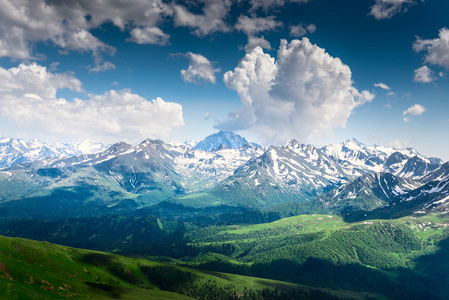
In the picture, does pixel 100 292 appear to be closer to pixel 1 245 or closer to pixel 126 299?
pixel 126 299

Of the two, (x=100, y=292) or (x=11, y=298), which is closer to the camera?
(x=11, y=298)

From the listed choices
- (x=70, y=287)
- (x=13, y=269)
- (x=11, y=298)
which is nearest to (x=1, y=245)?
(x=13, y=269)

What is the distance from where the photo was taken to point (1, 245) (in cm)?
19550

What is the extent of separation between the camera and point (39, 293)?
14162 centimetres

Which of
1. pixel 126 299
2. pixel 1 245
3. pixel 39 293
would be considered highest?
pixel 1 245

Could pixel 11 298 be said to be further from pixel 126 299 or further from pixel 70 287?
pixel 126 299

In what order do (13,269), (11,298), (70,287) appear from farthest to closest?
(70,287) → (13,269) → (11,298)

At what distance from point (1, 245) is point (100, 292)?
76290mm

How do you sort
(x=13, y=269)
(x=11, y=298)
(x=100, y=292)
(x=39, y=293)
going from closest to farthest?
(x=11, y=298) → (x=39, y=293) → (x=13, y=269) → (x=100, y=292)

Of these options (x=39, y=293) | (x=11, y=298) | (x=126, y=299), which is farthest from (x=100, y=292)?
(x=11, y=298)

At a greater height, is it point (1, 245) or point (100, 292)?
point (1, 245)

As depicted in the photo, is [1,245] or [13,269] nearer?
[13,269]

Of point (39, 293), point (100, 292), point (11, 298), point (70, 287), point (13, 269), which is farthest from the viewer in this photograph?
point (100, 292)

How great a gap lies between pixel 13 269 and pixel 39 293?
24.9m
